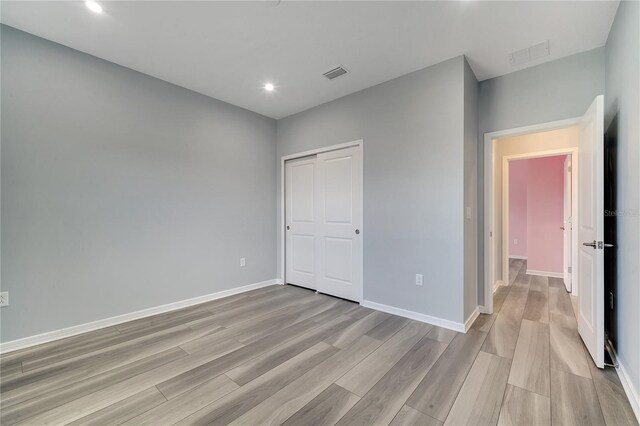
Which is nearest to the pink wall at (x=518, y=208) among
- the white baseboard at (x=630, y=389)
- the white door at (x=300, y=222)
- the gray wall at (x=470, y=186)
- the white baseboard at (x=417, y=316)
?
the gray wall at (x=470, y=186)

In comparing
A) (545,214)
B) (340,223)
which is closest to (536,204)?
(545,214)

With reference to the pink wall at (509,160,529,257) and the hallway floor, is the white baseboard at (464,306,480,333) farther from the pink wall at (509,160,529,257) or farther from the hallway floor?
the pink wall at (509,160,529,257)

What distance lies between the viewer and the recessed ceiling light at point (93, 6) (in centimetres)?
195

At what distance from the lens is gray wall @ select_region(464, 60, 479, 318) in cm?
264

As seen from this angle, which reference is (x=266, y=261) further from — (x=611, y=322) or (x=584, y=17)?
(x=584, y=17)

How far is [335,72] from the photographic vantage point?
290 cm

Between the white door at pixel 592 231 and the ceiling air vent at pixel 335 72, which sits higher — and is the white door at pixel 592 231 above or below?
below

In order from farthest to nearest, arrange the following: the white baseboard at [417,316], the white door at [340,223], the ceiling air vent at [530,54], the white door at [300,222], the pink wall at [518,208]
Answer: the pink wall at [518,208] → the white door at [300,222] → the white door at [340,223] → the white baseboard at [417,316] → the ceiling air vent at [530,54]

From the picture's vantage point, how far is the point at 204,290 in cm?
341

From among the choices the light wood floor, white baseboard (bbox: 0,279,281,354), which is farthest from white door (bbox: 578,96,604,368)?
white baseboard (bbox: 0,279,281,354)

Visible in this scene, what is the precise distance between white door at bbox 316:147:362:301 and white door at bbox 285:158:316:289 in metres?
0.15

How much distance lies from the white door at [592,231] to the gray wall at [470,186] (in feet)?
2.82

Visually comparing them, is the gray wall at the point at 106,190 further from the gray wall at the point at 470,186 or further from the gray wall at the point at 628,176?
the gray wall at the point at 628,176

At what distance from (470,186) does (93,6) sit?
146 inches
